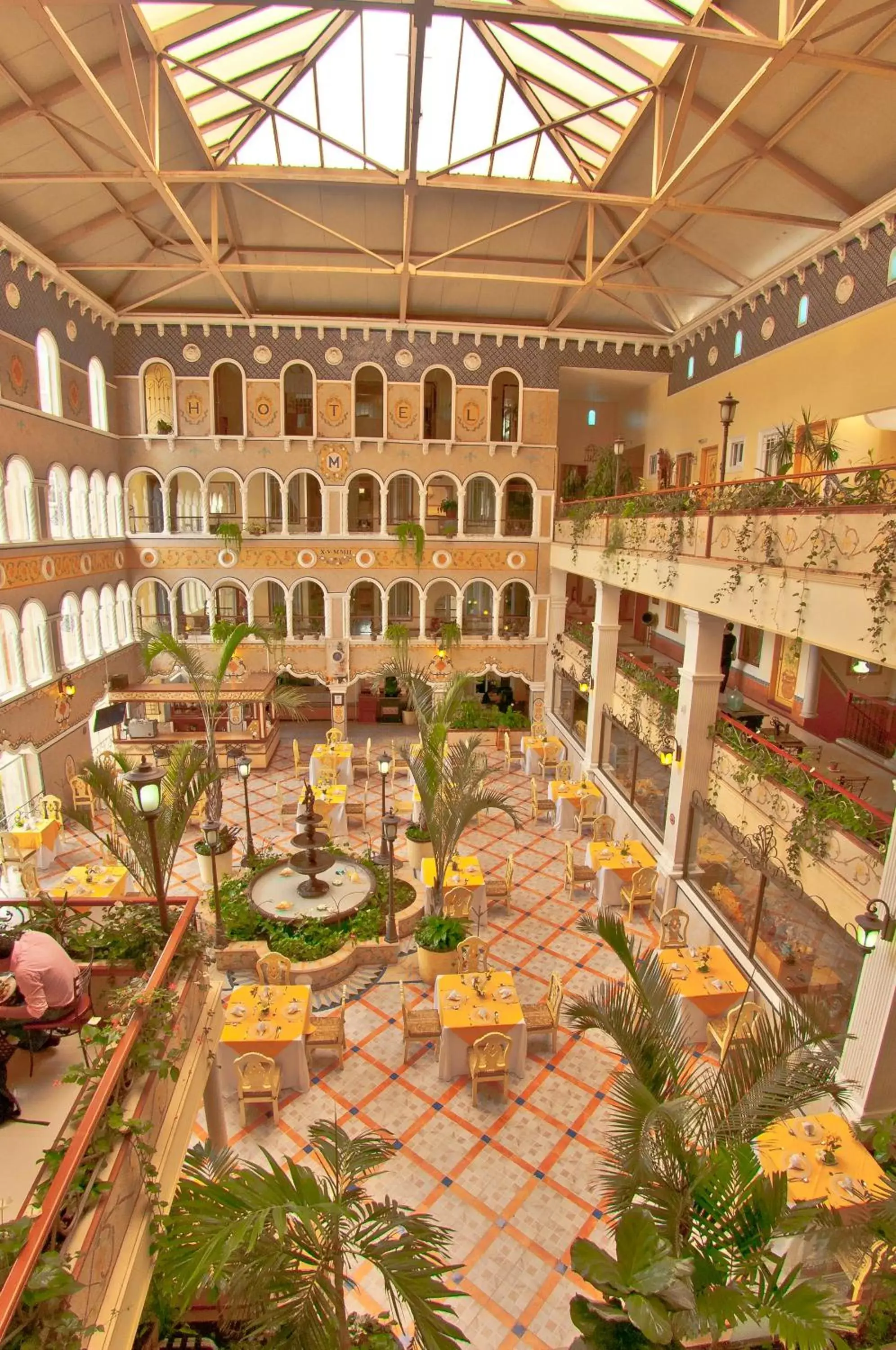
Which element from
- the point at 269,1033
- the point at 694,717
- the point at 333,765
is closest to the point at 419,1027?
the point at 269,1033

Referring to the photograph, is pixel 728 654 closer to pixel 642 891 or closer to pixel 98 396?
pixel 642 891

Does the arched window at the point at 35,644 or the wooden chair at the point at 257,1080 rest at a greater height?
the arched window at the point at 35,644

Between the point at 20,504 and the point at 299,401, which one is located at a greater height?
the point at 299,401

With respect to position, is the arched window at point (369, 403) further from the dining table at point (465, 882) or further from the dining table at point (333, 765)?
the dining table at point (465, 882)

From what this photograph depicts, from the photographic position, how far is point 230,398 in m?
21.4

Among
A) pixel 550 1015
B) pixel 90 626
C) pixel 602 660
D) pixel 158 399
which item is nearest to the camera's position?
pixel 550 1015

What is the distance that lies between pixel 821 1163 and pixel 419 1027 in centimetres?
406

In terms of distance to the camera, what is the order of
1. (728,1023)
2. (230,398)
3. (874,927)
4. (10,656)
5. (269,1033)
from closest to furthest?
(874,927)
(269,1033)
(728,1023)
(10,656)
(230,398)

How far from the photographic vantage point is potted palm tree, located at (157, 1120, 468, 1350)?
11.9 ft

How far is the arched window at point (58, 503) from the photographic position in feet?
47.2

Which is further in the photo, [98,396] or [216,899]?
[98,396]

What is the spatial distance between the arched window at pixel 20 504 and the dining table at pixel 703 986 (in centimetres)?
1236

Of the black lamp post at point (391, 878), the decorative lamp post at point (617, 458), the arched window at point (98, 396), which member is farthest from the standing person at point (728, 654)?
the arched window at point (98, 396)

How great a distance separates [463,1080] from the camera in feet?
26.6
